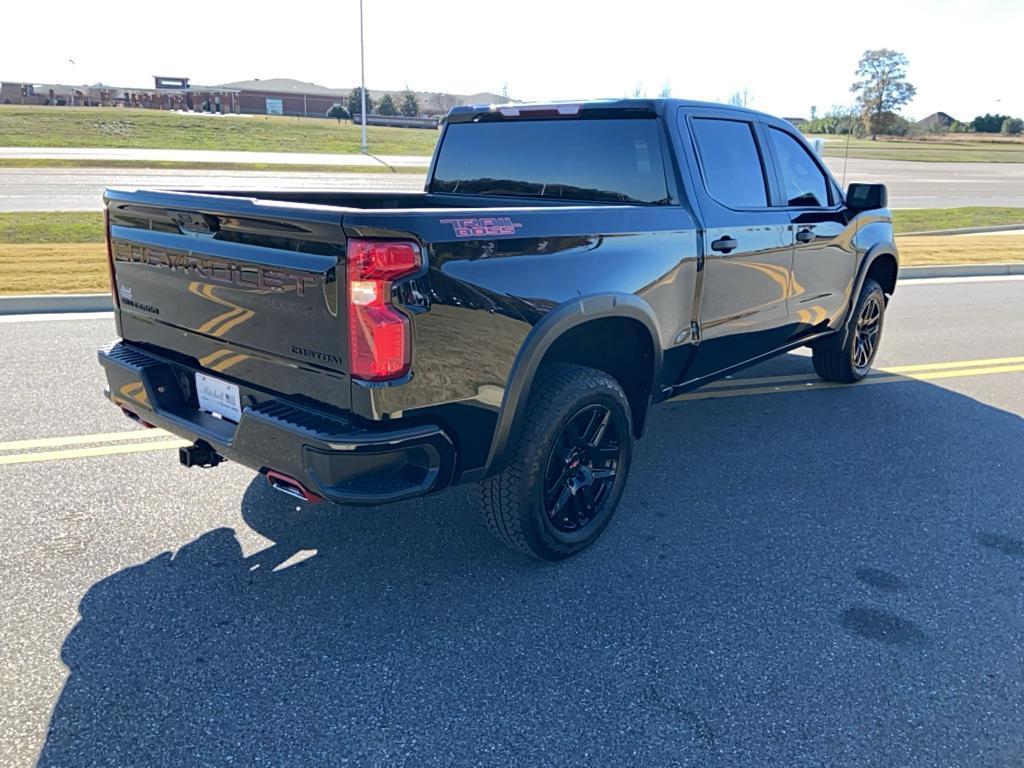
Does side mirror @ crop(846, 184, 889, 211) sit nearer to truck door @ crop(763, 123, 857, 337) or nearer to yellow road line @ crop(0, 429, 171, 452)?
truck door @ crop(763, 123, 857, 337)

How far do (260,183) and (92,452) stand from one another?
17971 mm

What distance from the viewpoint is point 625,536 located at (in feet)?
12.4

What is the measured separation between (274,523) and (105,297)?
210 inches

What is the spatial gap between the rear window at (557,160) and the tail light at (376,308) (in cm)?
179

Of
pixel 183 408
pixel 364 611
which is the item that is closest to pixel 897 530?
pixel 364 611

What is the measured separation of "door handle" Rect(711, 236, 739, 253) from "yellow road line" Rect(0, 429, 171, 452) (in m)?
3.21

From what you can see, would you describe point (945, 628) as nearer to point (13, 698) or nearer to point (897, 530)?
point (897, 530)

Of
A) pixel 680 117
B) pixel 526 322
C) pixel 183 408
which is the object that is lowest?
pixel 183 408

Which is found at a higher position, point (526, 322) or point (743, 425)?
point (526, 322)

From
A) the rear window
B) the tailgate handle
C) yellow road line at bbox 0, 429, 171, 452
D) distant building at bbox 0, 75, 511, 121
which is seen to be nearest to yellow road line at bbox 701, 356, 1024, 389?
the rear window

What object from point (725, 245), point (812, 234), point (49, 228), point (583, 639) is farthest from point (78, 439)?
point (49, 228)

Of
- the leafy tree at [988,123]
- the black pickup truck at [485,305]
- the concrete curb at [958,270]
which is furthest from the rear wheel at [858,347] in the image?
the leafy tree at [988,123]

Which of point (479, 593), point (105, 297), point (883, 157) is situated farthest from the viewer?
point (883, 157)

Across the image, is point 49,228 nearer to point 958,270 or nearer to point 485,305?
point 485,305
